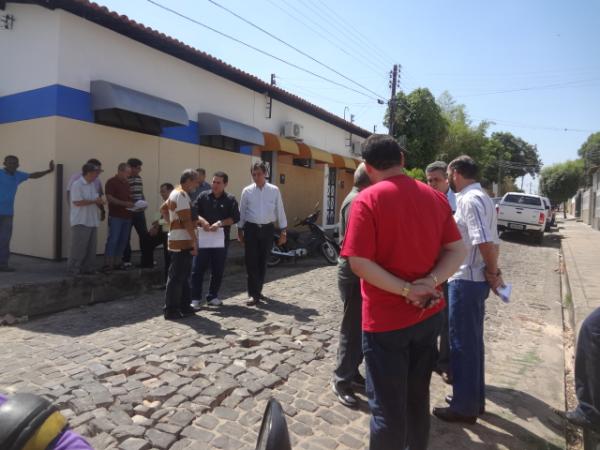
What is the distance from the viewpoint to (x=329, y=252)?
10.0 m

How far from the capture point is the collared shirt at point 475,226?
115 inches

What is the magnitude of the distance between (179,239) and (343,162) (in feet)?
39.9

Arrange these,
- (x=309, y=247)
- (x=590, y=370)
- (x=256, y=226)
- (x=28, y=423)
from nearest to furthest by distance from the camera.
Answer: (x=28, y=423) < (x=590, y=370) < (x=256, y=226) < (x=309, y=247)

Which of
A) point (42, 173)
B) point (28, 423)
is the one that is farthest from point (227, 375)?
point (42, 173)

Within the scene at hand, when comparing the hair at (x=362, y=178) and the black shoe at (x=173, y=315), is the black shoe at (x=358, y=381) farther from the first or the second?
the black shoe at (x=173, y=315)

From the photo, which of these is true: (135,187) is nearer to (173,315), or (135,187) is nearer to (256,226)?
(256,226)

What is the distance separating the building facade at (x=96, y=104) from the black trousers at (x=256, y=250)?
3442 millimetres

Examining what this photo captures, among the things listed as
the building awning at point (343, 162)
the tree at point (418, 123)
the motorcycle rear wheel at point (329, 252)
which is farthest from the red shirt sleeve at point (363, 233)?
the tree at point (418, 123)

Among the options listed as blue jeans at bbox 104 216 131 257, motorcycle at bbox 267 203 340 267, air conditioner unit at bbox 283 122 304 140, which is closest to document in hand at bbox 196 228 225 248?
blue jeans at bbox 104 216 131 257

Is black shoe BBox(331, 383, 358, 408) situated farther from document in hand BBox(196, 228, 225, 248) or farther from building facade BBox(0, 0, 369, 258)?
building facade BBox(0, 0, 369, 258)

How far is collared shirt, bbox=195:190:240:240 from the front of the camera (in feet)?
19.5

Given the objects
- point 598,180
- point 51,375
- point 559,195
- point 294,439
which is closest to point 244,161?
point 51,375

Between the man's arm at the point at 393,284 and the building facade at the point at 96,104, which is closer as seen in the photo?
the man's arm at the point at 393,284

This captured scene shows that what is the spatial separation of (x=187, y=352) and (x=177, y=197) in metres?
1.91
